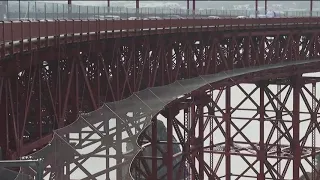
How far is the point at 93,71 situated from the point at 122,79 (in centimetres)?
130

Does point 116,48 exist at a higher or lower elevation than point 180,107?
higher

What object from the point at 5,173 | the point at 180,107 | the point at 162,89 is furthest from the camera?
the point at 180,107

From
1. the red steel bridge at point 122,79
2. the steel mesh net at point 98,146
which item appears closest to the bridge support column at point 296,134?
the red steel bridge at point 122,79

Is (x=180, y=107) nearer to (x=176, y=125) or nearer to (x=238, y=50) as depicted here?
(x=176, y=125)

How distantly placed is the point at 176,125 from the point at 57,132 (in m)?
13.9

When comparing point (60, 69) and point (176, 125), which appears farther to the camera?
point (176, 125)

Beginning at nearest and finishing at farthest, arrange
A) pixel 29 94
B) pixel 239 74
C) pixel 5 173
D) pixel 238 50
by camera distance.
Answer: pixel 5 173 → pixel 29 94 → pixel 239 74 → pixel 238 50

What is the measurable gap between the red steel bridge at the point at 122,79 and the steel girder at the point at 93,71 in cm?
4

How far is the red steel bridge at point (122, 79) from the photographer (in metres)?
14.0

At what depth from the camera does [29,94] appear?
58.2 ft

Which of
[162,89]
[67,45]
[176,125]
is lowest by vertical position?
[176,125]

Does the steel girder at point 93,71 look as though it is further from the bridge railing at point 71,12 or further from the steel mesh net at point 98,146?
the steel mesh net at point 98,146

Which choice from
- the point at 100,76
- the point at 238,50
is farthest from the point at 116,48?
the point at 238,50

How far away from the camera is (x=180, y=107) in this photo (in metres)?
26.5
